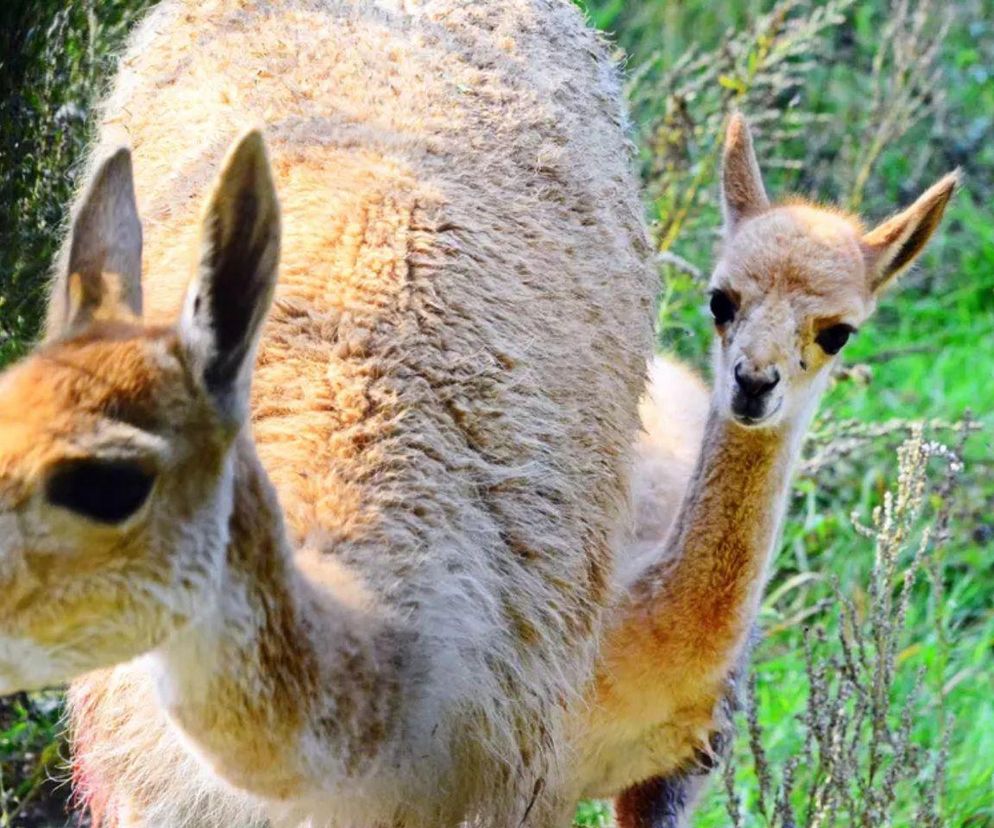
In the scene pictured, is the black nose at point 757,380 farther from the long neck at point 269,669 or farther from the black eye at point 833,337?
the long neck at point 269,669

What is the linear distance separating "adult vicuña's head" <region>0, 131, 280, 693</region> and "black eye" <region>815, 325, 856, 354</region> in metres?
1.92

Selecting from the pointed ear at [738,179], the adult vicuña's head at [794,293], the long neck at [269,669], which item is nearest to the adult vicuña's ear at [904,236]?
the adult vicuña's head at [794,293]

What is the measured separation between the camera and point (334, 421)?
9.61 ft

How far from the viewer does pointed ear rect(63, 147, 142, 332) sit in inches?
98.1

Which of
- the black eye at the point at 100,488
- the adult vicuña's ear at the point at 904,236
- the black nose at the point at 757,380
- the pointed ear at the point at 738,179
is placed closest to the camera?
the black eye at the point at 100,488

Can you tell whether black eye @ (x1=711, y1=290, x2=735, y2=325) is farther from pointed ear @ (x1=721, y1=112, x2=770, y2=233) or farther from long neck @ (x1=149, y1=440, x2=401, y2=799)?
long neck @ (x1=149, y1=440, x2=401, y2=799)

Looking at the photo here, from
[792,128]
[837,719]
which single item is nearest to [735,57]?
[792,128]

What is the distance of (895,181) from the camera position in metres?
7.83

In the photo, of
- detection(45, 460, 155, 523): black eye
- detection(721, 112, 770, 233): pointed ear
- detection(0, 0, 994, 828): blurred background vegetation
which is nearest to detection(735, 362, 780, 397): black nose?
detection(0, 0, 994, 828): blurred background vegetation

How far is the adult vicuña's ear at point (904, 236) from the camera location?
415cm

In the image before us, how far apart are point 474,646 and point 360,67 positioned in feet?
4.55

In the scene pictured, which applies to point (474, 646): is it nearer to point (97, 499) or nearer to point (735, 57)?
point (97, 499)

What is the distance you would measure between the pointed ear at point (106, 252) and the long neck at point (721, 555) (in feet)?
5.76

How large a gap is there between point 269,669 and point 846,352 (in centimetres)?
464
